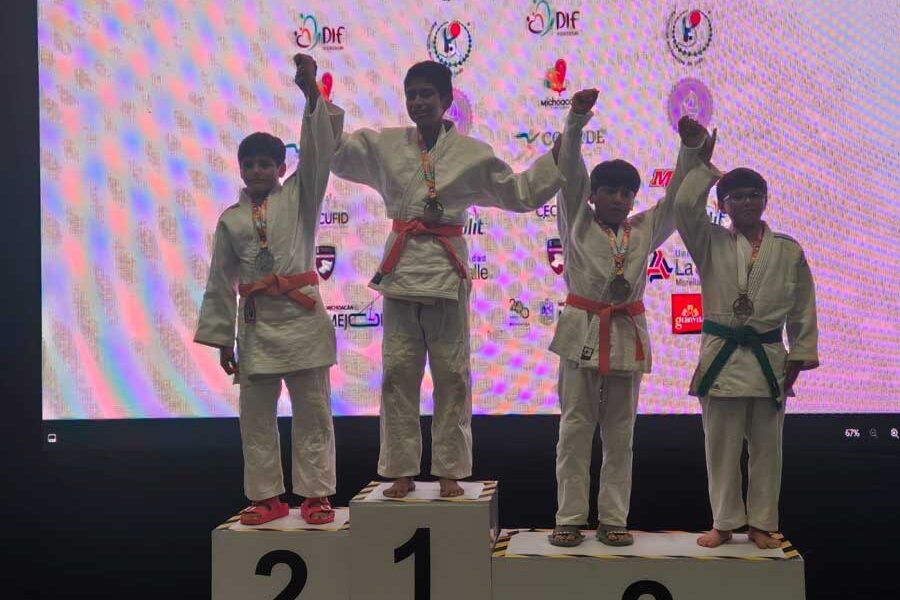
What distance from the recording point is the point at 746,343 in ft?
8.67

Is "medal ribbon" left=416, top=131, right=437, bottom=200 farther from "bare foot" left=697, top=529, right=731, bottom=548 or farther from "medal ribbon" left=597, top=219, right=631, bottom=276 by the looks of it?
"bare foot" left=697, top=529, right=731, bottom=548

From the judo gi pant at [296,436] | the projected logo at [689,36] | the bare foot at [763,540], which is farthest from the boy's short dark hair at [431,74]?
the bare foot at [763,540]

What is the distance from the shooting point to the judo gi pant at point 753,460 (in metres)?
2.65

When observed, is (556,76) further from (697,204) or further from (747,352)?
(747,352)

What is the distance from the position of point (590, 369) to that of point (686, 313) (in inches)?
34.3

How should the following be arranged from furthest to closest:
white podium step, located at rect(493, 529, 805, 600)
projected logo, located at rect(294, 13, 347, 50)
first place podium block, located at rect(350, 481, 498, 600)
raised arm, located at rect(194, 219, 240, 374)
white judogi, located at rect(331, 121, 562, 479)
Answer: projected logo, located at rect(294, 13, 347, 50) < raised arm, located at rect(194, 219, 240, 374) < white judogi, located at rect(331, 121, 562, 479) < first place podium block, located at rect(350, 481, 498, 600) < white podium step, located at rect(493, 529, 805, 600)

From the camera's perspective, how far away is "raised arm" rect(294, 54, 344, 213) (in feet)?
8.92

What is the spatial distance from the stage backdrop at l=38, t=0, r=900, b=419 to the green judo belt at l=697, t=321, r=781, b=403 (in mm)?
686

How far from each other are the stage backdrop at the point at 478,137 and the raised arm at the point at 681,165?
0.60 m

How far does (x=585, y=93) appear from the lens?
8.43 ft

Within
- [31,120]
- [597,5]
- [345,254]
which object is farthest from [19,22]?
[597,5]

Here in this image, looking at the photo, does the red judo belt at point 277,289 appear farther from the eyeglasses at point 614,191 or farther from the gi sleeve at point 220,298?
the eyeglasses at point 614,191

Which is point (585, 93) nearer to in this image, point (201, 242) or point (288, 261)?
point (288, 261)

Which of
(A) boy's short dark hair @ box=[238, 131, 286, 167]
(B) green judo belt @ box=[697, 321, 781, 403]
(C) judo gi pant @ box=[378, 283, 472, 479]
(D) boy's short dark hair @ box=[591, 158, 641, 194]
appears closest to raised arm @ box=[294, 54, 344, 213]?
(A) boy's short dark hair @ box=[238, 131, 286, 167]
